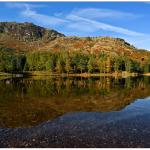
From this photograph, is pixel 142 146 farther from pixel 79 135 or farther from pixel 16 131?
pixel 16 131

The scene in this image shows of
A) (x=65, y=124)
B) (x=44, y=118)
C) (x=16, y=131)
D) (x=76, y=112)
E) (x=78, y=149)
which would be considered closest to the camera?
(x=78, y=149)

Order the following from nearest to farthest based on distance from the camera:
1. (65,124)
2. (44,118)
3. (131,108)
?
1. (65,124)
2. (44,118)
3. (131,108)

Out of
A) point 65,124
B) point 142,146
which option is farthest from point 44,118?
point 142,146

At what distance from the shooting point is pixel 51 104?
215ft

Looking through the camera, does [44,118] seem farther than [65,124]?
Yes

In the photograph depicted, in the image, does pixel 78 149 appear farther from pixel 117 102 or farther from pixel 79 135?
pixel 117 102

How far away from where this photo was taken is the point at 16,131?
38.4 metres

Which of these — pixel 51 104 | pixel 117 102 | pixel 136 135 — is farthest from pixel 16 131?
pixel 117 102

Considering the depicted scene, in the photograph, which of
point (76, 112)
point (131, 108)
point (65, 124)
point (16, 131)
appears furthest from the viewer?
point (131, 108)

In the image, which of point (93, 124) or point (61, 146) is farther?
point (93, 124)

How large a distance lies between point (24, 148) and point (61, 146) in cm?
372

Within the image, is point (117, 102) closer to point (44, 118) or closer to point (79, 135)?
point (44, 118)

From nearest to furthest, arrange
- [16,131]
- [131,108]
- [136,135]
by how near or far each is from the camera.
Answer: [136,135] → [16,131] → [131,108]

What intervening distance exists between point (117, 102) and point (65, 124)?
93.1ft
